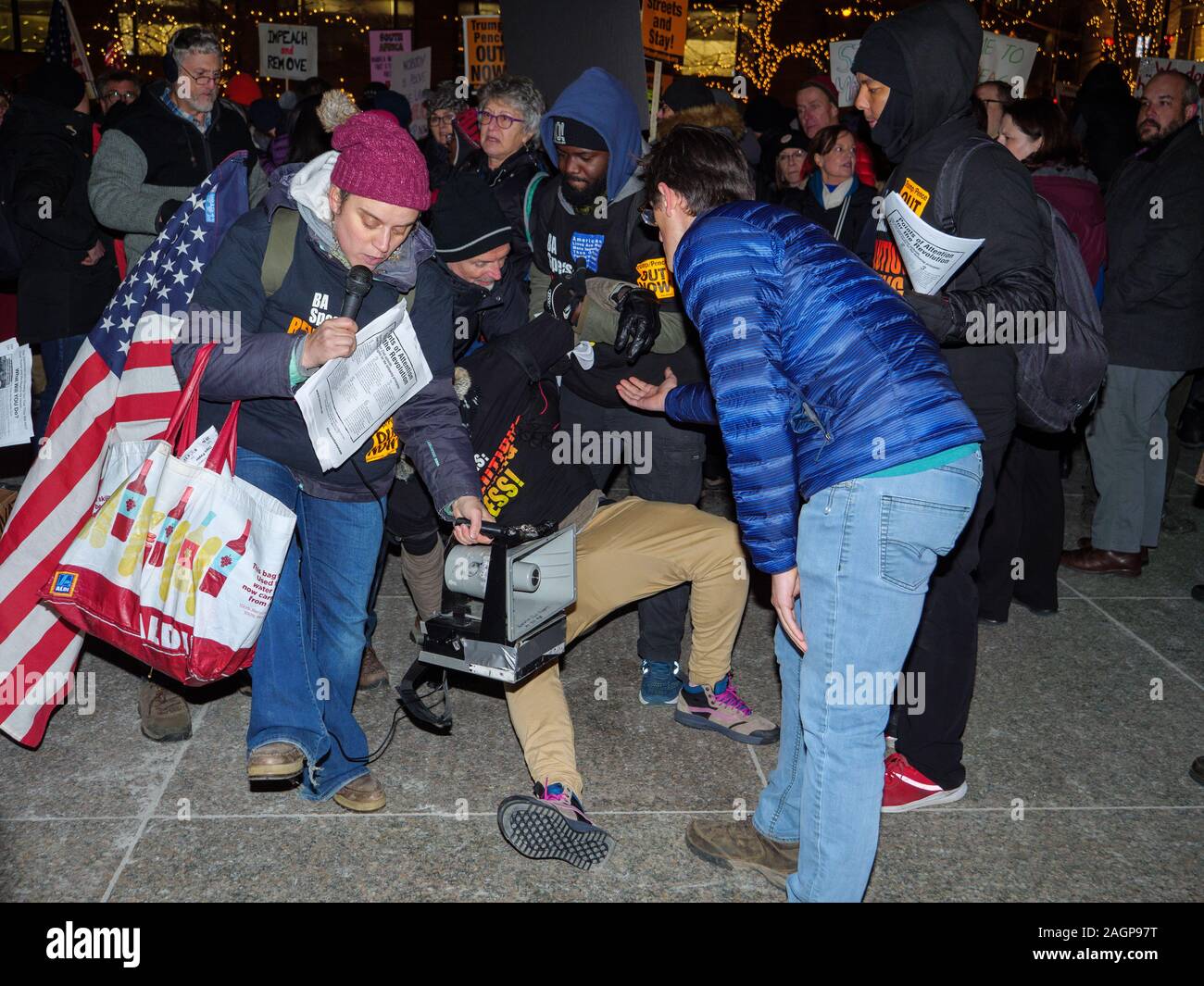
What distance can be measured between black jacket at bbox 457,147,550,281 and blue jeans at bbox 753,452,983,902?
225 centimetres

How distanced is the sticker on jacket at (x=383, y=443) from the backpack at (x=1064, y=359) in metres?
1.96

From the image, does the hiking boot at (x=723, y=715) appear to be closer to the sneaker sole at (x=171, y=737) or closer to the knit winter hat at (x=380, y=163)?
the sneaker sole at (x=171, y=737)

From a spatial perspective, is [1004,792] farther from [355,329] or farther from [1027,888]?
[355,329]

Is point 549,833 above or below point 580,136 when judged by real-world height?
below

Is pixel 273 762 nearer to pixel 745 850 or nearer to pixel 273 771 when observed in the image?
pixel 273 771

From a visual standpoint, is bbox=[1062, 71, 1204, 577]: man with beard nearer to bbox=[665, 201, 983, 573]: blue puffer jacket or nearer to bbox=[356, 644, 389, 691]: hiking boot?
bbox=[665, 201, 983, 573]: blue puffer jacket

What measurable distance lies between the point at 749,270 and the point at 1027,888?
208cm

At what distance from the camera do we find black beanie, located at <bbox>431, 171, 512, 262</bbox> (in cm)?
387

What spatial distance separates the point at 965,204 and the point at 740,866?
2.06 m

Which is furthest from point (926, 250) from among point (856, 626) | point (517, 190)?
point (517, 190)

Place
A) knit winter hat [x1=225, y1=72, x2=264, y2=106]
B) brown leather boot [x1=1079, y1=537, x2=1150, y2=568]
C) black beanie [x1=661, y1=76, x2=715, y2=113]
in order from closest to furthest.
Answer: black beanie [x1=661, y1=76, x2=715, y2=113]
brown leather boot [x1=1079, y1=537, x2=1150, y2=568]
knit winter hat [x1=225, y1=72, x2=264, y2=106]

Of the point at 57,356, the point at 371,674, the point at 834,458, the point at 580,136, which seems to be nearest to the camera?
the point at 834,458

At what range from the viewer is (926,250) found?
10.1 ft

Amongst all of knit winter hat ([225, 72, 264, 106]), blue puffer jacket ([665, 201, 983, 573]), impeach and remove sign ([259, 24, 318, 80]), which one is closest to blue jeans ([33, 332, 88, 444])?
blue puffer jacket ([665, 201, 983, 573])
